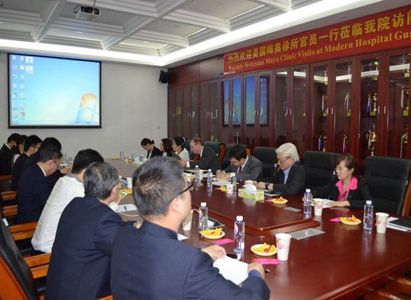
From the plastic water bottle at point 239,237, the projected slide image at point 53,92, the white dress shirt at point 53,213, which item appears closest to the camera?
the plastic water bottle at point 239,237

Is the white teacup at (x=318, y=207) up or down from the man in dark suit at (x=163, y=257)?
down

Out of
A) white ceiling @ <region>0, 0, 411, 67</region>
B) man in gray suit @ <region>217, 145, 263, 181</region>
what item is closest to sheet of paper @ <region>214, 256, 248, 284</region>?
man in gray suit @ <region>217, 145, 263, 181</region>

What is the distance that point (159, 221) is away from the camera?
1.17 metres

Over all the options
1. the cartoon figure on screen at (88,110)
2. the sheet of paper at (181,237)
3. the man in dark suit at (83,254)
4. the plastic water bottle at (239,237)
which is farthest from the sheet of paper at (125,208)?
the cartoon figure on screen at (88,110)

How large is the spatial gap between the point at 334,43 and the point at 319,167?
2264 millimetres

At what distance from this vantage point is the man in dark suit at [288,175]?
3166 mm

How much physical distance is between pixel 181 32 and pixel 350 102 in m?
3.53

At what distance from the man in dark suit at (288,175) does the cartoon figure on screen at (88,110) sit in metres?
5.74

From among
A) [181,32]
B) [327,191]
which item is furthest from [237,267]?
[181,32]

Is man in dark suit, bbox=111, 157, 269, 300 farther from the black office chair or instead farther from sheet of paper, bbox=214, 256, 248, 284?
the black office chair

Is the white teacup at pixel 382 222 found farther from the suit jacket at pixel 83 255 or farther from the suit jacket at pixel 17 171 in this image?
the suit jacket at pixel 17 171

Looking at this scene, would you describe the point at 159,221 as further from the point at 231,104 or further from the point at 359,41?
the point at 231,104

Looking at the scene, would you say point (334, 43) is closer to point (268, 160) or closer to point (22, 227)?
point (268, 160)

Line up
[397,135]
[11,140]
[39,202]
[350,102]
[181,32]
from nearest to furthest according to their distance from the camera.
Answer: [39,202], [397,135], [350,102], [11,140], [181,32]
